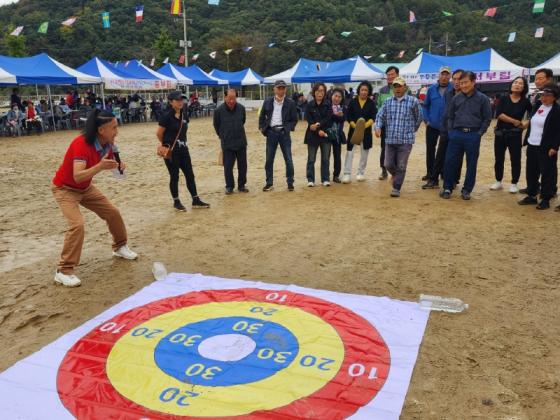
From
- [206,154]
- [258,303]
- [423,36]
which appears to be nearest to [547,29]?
[423,36]

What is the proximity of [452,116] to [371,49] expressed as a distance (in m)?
46.9

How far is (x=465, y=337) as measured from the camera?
122 inches

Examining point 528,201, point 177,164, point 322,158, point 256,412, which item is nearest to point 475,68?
point 322,158

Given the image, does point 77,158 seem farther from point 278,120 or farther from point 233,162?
point 278,120

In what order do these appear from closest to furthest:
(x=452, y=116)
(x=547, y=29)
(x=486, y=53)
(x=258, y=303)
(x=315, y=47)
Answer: (x=258, y=303)
(x=452, y=116)
(x=486, y=53)
(x=547, y=29)
(x=315, y=47)

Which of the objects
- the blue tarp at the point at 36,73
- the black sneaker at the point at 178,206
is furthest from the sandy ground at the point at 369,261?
the blue tarp at the point at 36,73

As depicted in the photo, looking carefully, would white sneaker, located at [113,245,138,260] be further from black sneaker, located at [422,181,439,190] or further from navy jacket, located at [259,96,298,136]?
black sneaker, located at [422,181,439,190]

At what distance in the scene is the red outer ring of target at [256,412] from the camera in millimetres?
2375

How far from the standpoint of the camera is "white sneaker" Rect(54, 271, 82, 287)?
4000 millimetres

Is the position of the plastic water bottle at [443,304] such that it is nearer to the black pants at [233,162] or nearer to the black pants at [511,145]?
the black pants at [511,145]

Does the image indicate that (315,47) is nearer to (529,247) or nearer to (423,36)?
(423,36)

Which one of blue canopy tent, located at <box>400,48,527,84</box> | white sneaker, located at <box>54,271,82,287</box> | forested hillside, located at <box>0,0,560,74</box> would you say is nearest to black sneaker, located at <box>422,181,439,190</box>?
white sneaker, located at <box>54,271,82,287</box>

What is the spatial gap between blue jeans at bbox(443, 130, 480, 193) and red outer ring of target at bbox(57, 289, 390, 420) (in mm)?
3812

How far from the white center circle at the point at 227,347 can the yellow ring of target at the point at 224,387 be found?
285 mm
